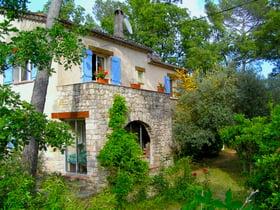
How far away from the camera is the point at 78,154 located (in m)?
9.48

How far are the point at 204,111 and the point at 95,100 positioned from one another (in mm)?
5261

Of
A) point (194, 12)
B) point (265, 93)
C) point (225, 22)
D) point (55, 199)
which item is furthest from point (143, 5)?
point (55, 199)

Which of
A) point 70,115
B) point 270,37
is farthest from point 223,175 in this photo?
point 270,37

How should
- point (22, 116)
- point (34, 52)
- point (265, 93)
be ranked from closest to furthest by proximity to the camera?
point (22, 116), point (34, 52), point (265, 93)

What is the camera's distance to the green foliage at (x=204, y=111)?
36.2ft

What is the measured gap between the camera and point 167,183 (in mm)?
7148

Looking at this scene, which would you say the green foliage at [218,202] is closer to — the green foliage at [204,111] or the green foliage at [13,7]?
the green foliage at [13,7]

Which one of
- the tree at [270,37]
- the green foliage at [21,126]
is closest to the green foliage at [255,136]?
the green foliage at [21,126]

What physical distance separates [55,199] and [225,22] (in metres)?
26.4

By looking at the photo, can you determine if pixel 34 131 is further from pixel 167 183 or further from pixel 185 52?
pixel 185 52

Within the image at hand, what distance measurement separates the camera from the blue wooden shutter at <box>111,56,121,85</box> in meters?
11.4

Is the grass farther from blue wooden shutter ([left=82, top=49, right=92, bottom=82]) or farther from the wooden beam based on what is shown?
blue wooden shutter ([left=82, top=49, right=92, bottom=82])

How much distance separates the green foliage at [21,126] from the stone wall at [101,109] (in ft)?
15.5

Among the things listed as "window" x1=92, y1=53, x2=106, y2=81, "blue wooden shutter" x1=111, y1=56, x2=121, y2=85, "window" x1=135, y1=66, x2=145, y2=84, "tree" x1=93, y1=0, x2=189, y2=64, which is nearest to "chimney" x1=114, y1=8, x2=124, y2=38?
"window" x1=135, y1=66, x2=145, y2=84
